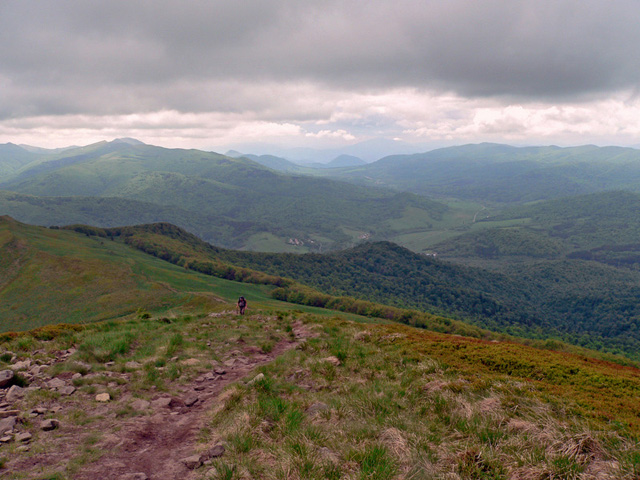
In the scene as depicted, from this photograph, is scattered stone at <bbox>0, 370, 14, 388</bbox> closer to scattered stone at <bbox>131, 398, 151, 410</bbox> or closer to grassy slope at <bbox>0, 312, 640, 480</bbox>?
grassy slope at <bbox>0, 312, 640, 480</bbox>

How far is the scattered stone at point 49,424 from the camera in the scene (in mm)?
9250

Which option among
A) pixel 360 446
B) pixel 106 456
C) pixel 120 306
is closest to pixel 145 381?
pixel 106 456

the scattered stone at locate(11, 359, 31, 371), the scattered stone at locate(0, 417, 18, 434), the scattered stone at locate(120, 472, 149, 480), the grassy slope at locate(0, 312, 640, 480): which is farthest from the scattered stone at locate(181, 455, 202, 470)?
the scattered stone at locate(11, 359, 31, 371)

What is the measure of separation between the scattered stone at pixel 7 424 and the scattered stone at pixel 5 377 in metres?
3.06

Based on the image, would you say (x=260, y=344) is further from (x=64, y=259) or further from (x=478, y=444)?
(x=64, y=259)

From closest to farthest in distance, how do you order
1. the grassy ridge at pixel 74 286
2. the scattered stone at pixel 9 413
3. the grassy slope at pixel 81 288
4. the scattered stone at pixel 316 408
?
the scattered stone at pixel 9 413
the scattered stone at pixel 316 408
the grassy slope at pixel 81 288
the grassy ridge at pixel 74 286

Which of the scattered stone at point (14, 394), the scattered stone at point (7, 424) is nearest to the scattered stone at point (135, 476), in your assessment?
the scattered stone at point (7, 424)

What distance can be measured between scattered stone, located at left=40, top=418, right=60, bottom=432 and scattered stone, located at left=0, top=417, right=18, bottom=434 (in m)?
0.66

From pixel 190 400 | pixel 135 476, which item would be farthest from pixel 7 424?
pixel 190 400

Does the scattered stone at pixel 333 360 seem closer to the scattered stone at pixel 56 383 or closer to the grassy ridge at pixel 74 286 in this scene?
the scattered stone at pixel 56 383

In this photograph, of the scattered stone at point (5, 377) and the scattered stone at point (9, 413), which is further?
the scattered stone at point (5, 377)

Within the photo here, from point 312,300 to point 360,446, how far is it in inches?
4206

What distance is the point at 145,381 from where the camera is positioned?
13648 millimetres

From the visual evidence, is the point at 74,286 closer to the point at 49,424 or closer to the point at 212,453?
the point at 49,424
